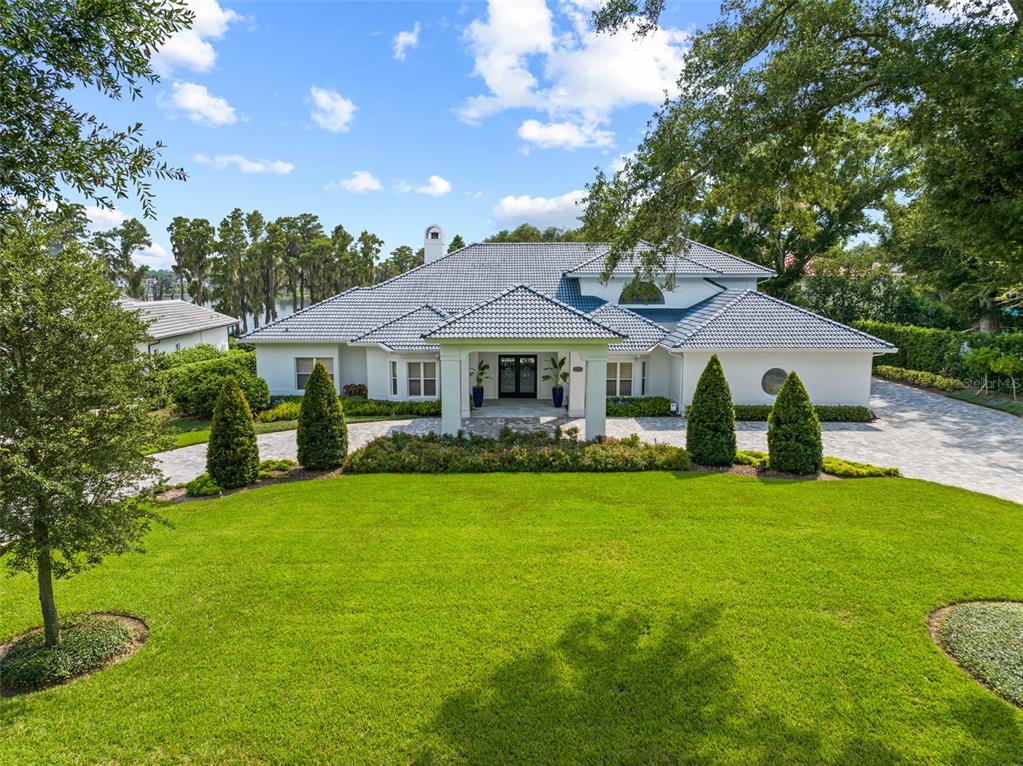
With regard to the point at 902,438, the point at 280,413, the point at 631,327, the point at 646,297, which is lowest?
the point at 902,438

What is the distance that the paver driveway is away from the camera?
14461 millimetres

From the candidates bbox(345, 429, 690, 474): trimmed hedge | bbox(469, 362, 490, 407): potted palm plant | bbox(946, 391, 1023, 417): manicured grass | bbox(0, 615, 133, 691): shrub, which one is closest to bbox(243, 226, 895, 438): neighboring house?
bbox(469, 362, 490, 407): potted palm plant

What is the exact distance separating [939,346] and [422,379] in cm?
2565

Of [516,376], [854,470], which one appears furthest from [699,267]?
[854,470]

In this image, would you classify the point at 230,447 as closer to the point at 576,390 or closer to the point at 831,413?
the point at 576,390

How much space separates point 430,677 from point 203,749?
7.37 feet

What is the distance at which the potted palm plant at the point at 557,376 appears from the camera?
23.5 metres

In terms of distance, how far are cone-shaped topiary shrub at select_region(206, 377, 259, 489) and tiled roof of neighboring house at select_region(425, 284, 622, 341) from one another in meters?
5.76

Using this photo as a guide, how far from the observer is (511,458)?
1498 centimetres

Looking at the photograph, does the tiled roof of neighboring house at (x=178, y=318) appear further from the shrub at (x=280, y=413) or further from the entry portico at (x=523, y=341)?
the entry portico at (x=523, y=341)

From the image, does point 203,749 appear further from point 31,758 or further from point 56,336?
point 56,336

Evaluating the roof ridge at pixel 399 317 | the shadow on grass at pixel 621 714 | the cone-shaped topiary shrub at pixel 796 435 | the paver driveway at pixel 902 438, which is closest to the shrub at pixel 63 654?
the shadow on grass at pixel 621 714

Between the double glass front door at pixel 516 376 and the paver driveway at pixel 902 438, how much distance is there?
4.35 meters

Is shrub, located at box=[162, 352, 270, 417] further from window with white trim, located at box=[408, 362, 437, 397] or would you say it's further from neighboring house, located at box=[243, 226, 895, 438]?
window with white trim, located at box=[408, 362, 437, 397]
